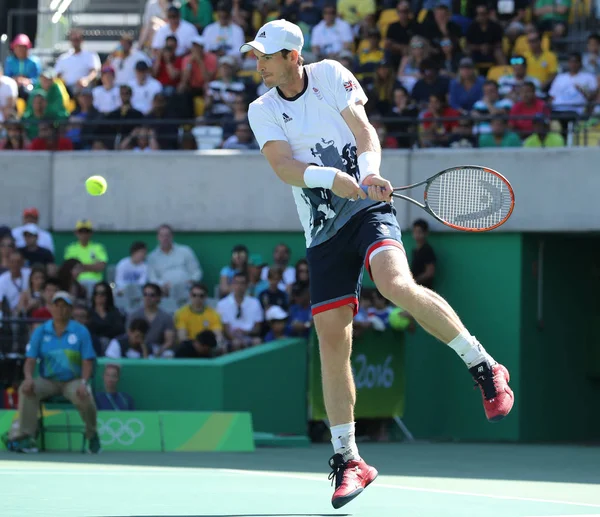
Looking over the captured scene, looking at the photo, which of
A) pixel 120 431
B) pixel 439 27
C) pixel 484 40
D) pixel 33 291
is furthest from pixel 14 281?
pixel 484 40

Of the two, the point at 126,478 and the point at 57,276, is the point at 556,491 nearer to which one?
the point at 126,478

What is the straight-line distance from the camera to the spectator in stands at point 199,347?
15555 mm

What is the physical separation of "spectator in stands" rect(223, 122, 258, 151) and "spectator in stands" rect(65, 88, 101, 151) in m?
1.96

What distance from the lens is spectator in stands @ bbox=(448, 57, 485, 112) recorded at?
18000mm

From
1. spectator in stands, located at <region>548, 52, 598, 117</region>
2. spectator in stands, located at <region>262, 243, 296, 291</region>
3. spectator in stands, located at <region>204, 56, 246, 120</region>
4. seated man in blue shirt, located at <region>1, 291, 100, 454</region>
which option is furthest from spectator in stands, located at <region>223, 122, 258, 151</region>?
seated man in blue shirt, located at <region>1, 291, 100, 454</region>

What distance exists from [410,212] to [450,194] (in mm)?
9842

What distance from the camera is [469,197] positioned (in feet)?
26.0

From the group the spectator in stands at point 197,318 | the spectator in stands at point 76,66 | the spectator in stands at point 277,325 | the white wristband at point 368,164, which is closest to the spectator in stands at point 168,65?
the spectator in stands at point 76,66

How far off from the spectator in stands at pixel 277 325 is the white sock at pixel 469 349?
343 inches

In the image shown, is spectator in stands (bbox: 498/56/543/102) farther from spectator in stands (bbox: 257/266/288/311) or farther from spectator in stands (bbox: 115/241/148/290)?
spectator in stands (bbox: 115/241/148/290)

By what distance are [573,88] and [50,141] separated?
715 cm

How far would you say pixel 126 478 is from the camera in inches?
394

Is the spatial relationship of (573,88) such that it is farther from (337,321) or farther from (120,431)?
(337,321)

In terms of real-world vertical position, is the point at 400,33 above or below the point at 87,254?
above
